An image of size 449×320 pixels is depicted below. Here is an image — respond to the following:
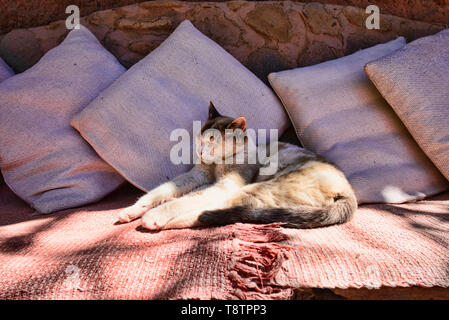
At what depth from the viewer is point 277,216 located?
4.36 feet

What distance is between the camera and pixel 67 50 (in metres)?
2.01

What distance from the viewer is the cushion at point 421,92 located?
1.78 meters

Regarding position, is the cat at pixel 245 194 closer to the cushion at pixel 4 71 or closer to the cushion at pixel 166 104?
the cushion at pixel 166 104

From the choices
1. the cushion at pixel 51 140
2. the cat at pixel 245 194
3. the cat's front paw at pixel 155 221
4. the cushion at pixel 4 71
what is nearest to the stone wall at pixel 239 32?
the cushion at pixel 4 71

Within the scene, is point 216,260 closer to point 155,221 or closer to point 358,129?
point 155,221

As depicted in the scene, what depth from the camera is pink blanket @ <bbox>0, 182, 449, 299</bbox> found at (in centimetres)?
97

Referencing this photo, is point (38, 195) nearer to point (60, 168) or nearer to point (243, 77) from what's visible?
point (60, 168)

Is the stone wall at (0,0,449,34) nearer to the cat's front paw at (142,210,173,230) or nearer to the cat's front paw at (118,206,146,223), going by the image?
the cat's front paw at (118,206,146,223)

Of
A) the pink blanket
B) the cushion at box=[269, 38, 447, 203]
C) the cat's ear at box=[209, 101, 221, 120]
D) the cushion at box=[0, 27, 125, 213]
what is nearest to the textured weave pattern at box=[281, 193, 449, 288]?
the pink blanket

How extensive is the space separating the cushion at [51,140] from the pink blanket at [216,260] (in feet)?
1.21

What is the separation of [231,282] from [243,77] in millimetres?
1362

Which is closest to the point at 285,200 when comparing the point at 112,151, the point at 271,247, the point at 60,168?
the point at 271,247

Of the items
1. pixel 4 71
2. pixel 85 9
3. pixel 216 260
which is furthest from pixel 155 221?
pixel 85 9

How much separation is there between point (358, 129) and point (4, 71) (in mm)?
2062
